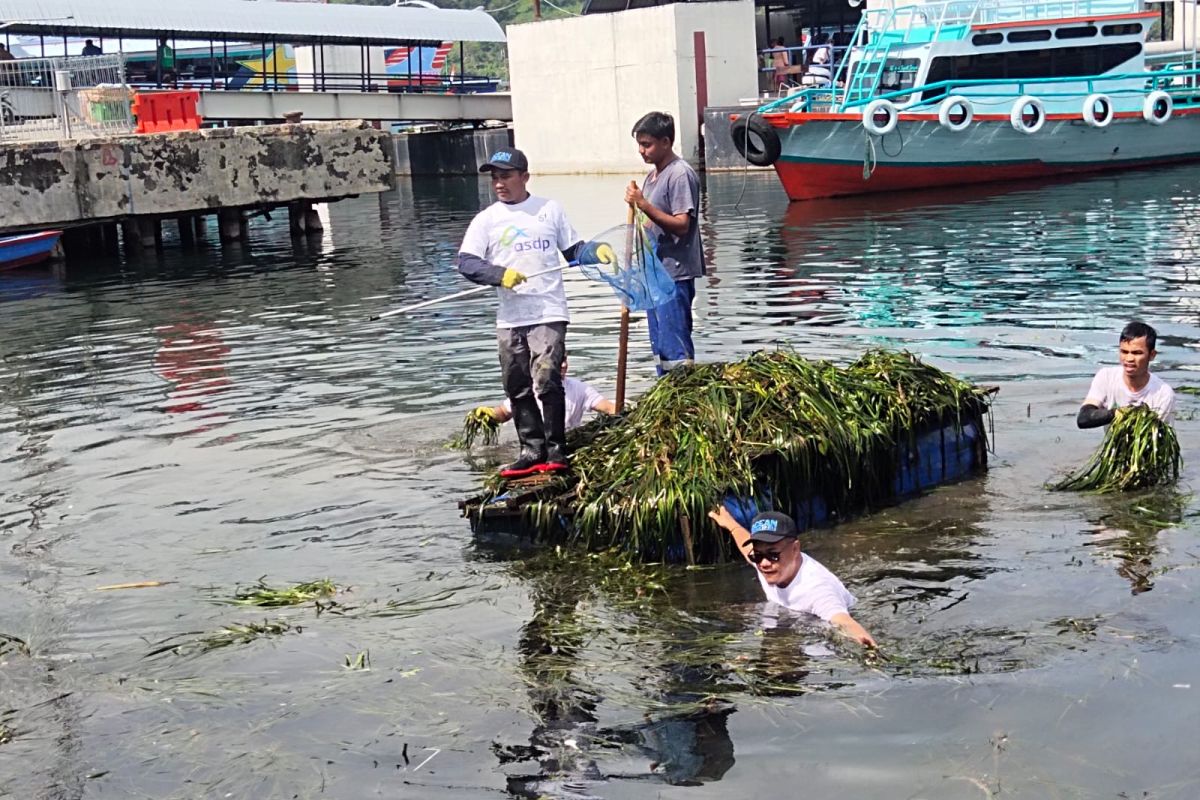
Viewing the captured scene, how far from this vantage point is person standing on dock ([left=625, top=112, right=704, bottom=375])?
8648 mm

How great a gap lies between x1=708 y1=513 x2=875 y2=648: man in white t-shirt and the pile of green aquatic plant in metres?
2.58

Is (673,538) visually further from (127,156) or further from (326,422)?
(127,156)

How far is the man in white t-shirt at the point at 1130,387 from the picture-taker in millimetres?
8180

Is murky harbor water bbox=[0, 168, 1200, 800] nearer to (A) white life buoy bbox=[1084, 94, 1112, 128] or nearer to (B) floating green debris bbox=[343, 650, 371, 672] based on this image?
(B) floating green debris bbox=[343, 650, 371, 672]

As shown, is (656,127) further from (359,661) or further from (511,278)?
(359,661)

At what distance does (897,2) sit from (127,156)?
77.7 ft

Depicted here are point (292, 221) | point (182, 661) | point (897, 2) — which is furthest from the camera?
point (897, 2)

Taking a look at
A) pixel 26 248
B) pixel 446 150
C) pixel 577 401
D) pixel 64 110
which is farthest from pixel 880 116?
pixel 446 150

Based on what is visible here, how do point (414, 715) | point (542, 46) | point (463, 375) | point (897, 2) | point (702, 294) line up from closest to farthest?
point (414, 715) → point (463, 375) → point (702, 294) → point (897, 2) → point (542, 46)

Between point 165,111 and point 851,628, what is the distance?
87.8 feet

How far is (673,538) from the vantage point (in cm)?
731

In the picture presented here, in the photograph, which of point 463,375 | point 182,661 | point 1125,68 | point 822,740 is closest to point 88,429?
point 463,375

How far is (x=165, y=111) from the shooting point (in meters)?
29.7

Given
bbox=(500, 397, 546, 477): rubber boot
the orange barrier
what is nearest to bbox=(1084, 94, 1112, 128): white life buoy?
the orange barrier
